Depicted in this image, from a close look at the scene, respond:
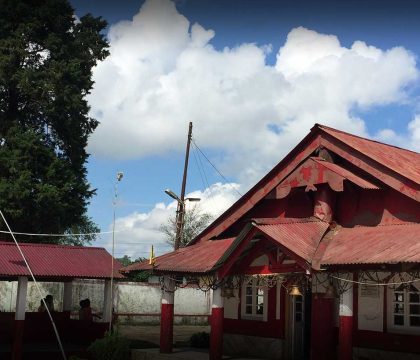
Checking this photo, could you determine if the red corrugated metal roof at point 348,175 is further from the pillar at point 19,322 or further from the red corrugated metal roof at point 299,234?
the pillar at point 19,322

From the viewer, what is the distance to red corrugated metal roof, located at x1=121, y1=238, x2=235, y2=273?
15.6 metres

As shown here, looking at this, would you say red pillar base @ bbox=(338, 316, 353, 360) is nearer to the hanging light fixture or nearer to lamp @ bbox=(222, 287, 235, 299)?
the hanging light fixture

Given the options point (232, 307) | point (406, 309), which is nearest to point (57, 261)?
point (232, 307)

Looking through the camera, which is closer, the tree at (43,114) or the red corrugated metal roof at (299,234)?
the red corrugated metal roof at (299,234)

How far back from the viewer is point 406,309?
1441 cm

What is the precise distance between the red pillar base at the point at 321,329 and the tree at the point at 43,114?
55.8ft

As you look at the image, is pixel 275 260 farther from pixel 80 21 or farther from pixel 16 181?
pixel 80 21

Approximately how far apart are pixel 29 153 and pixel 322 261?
19937 millimetres

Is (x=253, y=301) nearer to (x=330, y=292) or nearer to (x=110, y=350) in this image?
(x=110, y=350)

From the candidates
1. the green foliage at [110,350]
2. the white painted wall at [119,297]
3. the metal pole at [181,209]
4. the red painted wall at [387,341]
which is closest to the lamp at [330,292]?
the red painted wall at [387,341]

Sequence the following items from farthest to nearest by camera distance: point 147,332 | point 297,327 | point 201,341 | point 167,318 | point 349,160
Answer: point 147,332 → point 201,341 → point 167,318 → point 297,327 → point 349,160

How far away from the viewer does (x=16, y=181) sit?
28.2 m

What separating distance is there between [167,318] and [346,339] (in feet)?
20.3

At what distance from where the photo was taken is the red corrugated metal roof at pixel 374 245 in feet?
38.7
